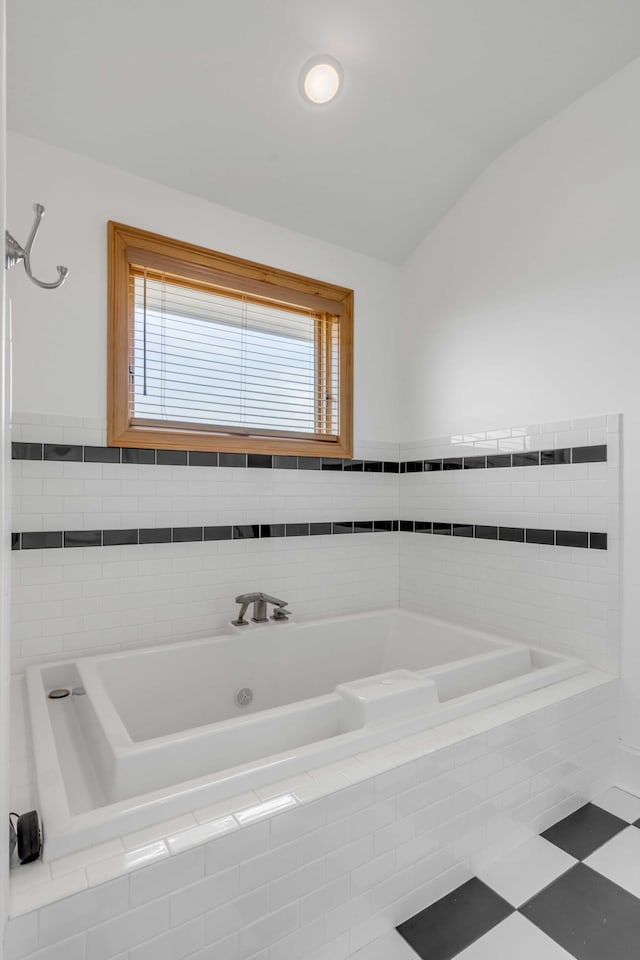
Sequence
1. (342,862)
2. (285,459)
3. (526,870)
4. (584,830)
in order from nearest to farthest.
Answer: (342,862), (526,870), (584,830), (285,459)

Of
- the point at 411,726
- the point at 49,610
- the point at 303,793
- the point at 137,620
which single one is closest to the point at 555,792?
the point at 411,726

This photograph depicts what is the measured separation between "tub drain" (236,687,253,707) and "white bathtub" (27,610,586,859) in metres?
0.01

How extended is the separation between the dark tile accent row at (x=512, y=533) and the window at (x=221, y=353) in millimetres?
583

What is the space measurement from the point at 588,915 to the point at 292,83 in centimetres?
282

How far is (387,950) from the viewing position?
1.20m

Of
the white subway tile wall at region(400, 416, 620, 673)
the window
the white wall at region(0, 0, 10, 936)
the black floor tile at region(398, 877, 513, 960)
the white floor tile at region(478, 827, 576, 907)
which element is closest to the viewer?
the white wall at region(0, 0, 10, 936)

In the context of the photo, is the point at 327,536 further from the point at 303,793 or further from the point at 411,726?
the point at 303,793

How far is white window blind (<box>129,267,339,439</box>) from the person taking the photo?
2.16 metres

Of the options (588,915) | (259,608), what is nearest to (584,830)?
(588,915)

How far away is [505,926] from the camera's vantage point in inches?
50.3

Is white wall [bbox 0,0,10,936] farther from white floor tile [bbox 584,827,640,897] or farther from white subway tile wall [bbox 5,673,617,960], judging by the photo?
white floor tile [bbox 584,827,640,897]

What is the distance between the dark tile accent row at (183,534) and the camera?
190 cm

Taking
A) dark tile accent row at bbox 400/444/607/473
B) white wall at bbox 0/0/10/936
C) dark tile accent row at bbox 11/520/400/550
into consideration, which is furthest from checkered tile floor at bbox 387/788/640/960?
dark tile accent row at bbox 11/520/400/550

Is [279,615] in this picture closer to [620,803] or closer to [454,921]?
[454,921]
